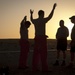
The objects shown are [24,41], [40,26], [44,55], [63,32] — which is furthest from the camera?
[63,32]

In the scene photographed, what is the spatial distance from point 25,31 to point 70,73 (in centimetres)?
270

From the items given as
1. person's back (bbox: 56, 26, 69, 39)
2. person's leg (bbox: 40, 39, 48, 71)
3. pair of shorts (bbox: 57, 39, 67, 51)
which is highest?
person's back (bbox: 56, 26, 69, 39)

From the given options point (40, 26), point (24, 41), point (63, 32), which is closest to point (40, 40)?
point (40, 26)

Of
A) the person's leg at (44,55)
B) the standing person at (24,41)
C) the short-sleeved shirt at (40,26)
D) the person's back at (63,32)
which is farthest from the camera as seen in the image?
the person's back at (63,32)

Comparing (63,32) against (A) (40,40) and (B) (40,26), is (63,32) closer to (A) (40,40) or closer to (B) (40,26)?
(B) (40,26)

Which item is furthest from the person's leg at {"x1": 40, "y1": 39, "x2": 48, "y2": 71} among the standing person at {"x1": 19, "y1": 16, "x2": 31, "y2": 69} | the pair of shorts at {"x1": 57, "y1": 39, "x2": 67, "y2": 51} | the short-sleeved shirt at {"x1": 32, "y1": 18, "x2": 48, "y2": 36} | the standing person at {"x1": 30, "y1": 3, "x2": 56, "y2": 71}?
the pair of shorts at {"x1": 57, "y1": 39, "x2": 67, "y2": 51}

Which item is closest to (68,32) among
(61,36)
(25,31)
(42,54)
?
(61,36)

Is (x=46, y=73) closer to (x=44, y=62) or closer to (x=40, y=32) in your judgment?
(x=44, y=62)

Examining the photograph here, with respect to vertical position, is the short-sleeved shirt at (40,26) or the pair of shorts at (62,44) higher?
the short-sleeved shirt at (40,26)

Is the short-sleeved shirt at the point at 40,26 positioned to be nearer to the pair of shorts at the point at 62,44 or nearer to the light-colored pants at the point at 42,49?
the light-colored pants at the point at 42,49

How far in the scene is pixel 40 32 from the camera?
41.2 feet

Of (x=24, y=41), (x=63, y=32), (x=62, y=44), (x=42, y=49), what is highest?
(x=63, y=32)

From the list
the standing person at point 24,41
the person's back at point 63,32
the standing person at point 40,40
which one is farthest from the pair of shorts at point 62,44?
the standing person at point 40,40

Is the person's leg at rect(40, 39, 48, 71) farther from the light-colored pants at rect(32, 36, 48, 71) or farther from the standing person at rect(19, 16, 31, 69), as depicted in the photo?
the standing person at rect(19, 16, 31, 69)
